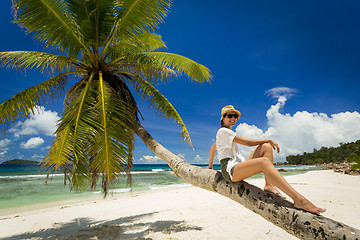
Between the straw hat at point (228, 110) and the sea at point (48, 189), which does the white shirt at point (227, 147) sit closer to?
the straw hat at point (228, 110)

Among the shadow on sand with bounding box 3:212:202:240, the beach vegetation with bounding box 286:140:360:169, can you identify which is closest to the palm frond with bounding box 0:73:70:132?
the shadow on sand with bounding box 3:212:202:240

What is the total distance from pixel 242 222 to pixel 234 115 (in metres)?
4.03

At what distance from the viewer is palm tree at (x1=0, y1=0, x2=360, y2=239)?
3953mm

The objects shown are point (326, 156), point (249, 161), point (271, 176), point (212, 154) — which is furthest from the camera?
point (326, 156)

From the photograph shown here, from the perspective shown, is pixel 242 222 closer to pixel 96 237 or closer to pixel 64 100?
pixel 96 237

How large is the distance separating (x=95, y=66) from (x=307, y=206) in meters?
5.24

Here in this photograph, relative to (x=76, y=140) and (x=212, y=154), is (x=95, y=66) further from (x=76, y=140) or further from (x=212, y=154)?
(x=212, y=154)

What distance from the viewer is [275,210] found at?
7.28 feet

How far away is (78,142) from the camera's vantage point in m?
3.89

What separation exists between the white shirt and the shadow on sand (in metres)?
3.44

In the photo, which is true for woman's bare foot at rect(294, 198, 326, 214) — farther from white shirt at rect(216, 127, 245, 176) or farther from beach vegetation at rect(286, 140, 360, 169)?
beach vegetation at rect(286, 140, 360, 169)

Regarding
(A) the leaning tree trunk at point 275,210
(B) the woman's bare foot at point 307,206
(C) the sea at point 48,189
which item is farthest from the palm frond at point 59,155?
(B) the woman's bare foot at point 307,206

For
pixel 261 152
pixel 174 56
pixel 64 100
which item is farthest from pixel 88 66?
pixel 261 152

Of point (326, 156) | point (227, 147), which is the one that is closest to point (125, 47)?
point (227, 147)
